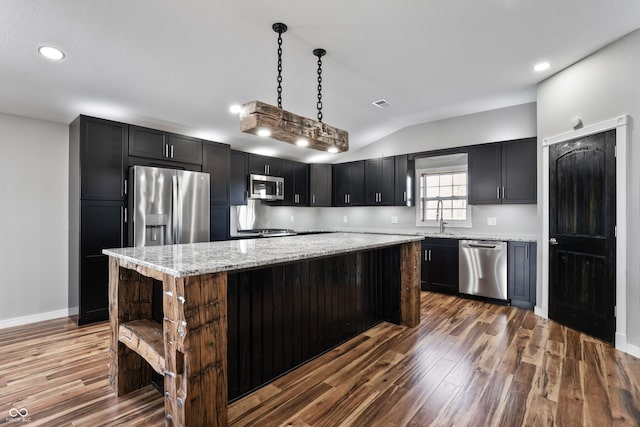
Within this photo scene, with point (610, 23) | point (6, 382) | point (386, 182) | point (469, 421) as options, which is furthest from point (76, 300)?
point (610, 23)

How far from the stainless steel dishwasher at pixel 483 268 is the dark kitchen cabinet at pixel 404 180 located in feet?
3.96

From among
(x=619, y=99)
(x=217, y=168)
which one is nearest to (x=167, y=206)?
(x=217, y=168)

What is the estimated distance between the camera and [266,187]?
5332mm

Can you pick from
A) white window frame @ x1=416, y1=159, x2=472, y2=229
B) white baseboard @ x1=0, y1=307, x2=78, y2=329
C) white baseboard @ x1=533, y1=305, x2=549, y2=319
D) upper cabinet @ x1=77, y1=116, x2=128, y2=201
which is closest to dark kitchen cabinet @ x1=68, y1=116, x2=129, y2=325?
upper cabinet @ x1=77, y1=116, x2=128, y2=201

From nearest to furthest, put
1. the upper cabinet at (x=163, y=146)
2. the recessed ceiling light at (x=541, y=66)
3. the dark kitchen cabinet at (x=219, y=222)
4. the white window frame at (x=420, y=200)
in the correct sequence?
the recessed ceiling light at (x=541, y=66), the upper cabinet at (x=163, y=146), the dark kitchen cabinet at (x=219, y=222), the white window frame at (x=420, y=200)

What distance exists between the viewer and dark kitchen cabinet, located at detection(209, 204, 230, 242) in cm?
440

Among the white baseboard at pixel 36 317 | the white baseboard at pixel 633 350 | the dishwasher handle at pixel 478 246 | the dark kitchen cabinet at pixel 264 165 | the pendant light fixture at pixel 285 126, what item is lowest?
the white baseboard at pixel 36 317

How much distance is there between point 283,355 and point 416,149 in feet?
13.7

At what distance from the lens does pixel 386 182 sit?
549 cm

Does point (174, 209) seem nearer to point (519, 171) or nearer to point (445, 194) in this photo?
point (445, 194)

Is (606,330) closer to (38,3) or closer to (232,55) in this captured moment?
(232,55)

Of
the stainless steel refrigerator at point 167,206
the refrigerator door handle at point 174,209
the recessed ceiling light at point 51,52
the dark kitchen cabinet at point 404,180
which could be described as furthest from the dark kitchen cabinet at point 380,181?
the recessed ceiling light at point 51,52

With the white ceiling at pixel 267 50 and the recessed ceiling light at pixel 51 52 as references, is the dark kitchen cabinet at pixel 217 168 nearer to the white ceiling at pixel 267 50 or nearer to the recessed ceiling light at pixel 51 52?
the white ceiling at pixel 267 50

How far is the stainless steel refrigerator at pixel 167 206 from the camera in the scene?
3.56 metres
